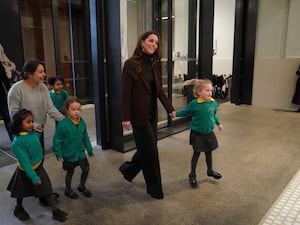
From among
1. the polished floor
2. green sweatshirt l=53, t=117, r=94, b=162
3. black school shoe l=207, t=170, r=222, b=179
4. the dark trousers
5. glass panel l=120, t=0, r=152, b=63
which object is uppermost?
glass panel l=120, t=0, r=152, b=63

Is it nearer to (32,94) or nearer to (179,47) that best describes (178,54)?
(179,47)

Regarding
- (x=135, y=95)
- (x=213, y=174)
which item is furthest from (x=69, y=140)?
(x=213, y=174)

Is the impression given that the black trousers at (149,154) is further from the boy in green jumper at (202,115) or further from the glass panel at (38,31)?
the glass panel at (38,31)

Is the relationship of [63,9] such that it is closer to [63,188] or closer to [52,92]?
[52,92]

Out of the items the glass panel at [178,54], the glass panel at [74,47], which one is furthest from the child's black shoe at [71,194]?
the glass panel at [74,47]

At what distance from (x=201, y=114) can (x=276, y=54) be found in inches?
180

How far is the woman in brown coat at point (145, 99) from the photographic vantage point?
2.32 metres

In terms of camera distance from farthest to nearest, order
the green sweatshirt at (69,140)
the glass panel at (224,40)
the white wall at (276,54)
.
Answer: the glass panel at (224,40)
the white wall at (276,54)
the green sweatshirt at (69,140)

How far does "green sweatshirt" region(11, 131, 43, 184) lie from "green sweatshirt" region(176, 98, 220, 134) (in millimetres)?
1243

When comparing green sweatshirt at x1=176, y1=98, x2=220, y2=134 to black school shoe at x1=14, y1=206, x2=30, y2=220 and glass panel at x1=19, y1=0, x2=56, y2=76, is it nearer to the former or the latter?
black school shoe at x1=14, y1=206, x2=30, y2=220

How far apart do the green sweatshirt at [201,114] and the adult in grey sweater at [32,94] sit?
3.80 ft

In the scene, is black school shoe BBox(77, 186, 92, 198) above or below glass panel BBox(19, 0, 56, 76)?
below

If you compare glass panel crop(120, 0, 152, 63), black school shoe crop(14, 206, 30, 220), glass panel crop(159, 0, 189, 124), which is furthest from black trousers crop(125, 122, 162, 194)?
glass panel crop(159, 0, 189, 124)

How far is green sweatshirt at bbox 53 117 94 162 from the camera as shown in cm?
229
